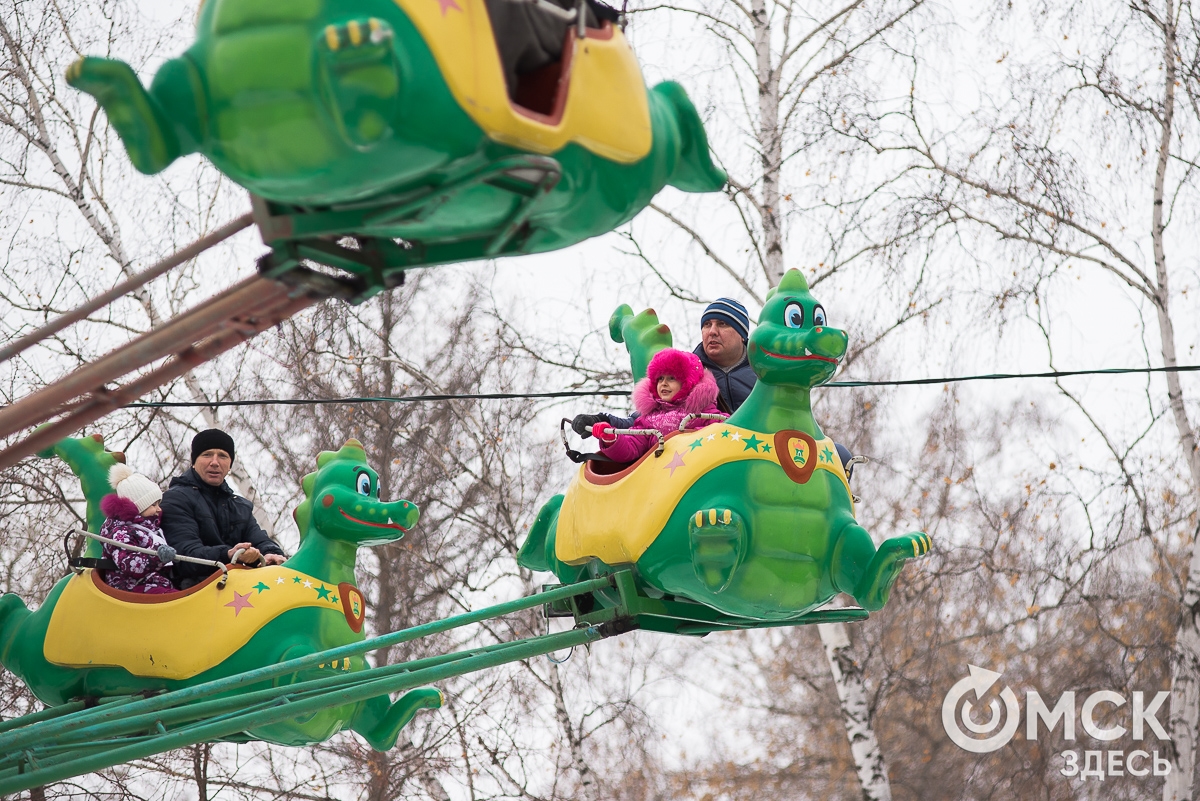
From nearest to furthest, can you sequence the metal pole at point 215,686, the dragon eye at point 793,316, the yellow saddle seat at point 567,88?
1. the yellow saddle seat at point 567,88
2. the metal pole at point 215,686
3. the dragon eye at point 793,316

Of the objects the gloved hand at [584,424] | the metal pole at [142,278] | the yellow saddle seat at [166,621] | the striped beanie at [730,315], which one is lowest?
the metal pole at [142,278]

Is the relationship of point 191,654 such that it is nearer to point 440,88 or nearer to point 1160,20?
point 440,88

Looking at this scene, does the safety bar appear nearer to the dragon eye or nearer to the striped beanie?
the dragon eye

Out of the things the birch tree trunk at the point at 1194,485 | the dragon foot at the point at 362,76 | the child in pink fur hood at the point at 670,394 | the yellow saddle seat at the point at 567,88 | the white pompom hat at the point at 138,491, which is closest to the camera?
the dragon foot at the point at 362,76

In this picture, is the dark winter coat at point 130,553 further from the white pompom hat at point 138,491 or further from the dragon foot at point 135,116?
the dragon foot at point 135,116

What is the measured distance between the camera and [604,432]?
5.82 meters

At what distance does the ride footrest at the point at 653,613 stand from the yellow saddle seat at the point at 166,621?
1183 millimetres

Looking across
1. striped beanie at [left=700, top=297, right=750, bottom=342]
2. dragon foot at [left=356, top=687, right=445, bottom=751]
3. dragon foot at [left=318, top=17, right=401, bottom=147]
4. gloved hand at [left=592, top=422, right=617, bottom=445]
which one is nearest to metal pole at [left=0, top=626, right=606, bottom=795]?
gloved hand at [left=592, top=422, right=617, bottom=445]

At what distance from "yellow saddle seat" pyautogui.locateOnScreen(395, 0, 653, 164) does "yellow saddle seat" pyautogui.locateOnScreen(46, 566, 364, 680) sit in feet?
10.7

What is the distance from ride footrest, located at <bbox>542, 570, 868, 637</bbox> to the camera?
5762 mm

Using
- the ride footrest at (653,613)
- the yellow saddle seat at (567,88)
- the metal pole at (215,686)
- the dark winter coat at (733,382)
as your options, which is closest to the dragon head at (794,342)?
the dark winter coat at (733,382)

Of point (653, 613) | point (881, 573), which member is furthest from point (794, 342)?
point (653, 613)

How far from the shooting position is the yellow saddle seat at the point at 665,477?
564 centimetres

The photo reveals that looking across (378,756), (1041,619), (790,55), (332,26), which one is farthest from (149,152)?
(1041,619)
